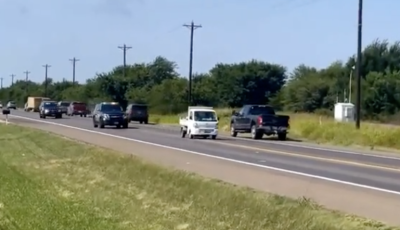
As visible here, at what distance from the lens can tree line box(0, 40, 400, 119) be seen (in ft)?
320

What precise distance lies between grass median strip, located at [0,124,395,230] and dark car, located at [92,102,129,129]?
35.0m

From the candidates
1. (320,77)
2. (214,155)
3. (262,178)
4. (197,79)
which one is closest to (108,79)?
(197,79)

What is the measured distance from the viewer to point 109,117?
6353cm

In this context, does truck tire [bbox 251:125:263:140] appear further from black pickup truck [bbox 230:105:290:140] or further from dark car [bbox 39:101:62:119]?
dark car [bbox 39:101:62:119]

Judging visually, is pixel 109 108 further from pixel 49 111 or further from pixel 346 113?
pixel 49 111

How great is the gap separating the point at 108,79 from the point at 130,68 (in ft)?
60.0

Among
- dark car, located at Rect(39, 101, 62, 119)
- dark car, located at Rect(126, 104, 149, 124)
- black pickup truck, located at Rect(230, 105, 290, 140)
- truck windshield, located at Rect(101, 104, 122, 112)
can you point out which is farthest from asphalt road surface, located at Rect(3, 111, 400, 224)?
dark car, located at Rect(39, 101, 62, 119)

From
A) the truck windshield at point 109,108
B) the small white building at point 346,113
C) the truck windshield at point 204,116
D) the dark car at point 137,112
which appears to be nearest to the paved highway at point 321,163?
the truck windshield at point 204,116

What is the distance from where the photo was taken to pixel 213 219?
1548 cm

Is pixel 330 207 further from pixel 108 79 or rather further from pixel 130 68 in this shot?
pixel 130 68

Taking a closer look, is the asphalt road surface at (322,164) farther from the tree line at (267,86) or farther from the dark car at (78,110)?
the dark car at (78,110)

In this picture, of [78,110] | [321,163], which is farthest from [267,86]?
[321,163]

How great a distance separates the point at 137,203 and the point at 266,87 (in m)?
115

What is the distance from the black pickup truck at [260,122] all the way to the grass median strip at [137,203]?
921 inches
